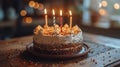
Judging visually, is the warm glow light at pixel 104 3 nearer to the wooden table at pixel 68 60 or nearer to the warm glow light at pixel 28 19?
the warm glow light at pixel 28 19

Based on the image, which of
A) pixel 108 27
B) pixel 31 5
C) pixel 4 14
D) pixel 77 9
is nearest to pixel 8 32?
pixel 4 14

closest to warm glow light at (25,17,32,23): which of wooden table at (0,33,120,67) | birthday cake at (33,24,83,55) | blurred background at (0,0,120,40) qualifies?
blurred background at (0,0,120,40)

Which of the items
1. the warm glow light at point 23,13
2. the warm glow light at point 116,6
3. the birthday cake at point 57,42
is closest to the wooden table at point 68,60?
the birthday cake at point 57,42

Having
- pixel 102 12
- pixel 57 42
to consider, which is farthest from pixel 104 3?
pixel 57 42

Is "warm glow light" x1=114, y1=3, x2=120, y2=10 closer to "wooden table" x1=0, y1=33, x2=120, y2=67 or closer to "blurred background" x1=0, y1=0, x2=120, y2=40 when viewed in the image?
"blurred background" x1=0, y1=0, x2=120, y2=40

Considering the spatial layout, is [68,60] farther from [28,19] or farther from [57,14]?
[57,14]

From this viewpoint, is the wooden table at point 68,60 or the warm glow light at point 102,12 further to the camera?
the warm glow light at point 102,12

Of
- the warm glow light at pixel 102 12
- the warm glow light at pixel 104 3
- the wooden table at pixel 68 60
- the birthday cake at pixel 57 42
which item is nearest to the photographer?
the wooden table at pixel 68 60
